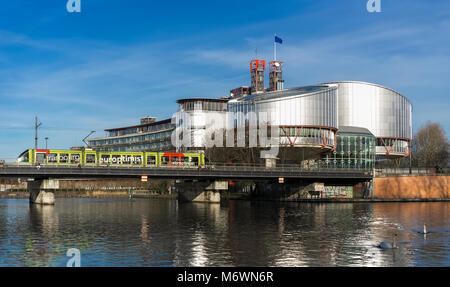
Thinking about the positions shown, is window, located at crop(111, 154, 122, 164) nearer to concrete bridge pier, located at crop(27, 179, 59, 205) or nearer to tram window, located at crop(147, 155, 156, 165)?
tram window, located at crop(147, 155, 156, 165)

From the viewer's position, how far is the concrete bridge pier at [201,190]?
98.8 m

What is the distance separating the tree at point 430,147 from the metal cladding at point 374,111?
10603 millimetres

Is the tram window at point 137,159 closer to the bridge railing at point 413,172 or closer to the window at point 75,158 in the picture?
the window at point 75,158

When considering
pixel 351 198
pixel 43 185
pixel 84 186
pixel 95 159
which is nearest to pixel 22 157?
pixel 43 185

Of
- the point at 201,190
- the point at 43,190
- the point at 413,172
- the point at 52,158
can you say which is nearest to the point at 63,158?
the point at 52,158

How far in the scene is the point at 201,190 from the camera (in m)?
102

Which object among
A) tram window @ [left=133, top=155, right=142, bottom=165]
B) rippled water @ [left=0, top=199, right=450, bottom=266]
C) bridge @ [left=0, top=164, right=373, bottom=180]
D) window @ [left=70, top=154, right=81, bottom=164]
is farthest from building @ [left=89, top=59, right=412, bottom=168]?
rippled water @ [left=0, top=199, right=450, bottom=266]

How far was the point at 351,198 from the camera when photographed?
4220 inches

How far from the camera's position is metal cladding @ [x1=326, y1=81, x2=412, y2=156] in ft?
529

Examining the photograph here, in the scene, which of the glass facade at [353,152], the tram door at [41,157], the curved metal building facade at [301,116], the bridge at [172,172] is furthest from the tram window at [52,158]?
the glass facade at [353,152]

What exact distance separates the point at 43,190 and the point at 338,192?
204 ft

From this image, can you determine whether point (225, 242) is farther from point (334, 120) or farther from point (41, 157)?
point (334, 120)

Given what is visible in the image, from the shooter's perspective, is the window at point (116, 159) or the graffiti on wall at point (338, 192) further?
the graffiti on wall at point (338, 192)
